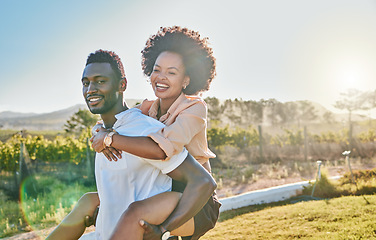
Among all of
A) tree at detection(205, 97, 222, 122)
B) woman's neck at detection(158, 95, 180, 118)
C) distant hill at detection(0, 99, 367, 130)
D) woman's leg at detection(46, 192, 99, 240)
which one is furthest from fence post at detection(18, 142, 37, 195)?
distant hill at detection(0, 99, 367, 130)

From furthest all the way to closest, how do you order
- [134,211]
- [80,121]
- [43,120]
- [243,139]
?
[43,120] < [80,121] < [243,139] < [134,211]

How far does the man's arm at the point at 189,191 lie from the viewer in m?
2.06

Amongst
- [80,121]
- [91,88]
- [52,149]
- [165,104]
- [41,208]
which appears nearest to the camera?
[91,88]

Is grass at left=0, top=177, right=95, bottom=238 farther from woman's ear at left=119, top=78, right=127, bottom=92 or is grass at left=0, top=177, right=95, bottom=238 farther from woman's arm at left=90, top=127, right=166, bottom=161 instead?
woman's arm at left=90, top=127, right=166, bottom=161

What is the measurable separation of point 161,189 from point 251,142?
1518cm

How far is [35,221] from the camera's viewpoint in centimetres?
692

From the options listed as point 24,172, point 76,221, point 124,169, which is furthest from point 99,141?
point 24,172

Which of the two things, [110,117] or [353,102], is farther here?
[353,102]

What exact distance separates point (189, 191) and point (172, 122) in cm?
52

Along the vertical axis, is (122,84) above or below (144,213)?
above

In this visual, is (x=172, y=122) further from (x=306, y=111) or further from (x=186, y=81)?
(x=306, y=111)

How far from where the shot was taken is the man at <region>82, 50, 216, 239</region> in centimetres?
208

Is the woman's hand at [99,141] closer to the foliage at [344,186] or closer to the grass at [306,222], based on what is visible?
the grass at [306,222]

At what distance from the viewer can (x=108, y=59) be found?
246 cm
